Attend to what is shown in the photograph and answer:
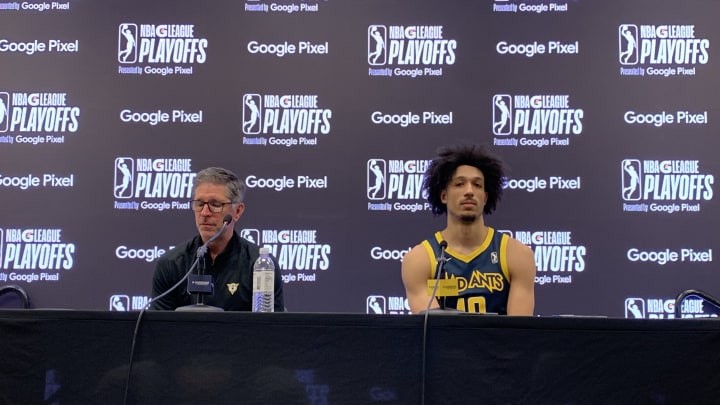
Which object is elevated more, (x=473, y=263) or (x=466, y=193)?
(x=466, y=193)

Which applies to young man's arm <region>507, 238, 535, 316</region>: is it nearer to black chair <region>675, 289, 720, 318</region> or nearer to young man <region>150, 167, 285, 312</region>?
young man <region>150, 167, 285, 312</region>

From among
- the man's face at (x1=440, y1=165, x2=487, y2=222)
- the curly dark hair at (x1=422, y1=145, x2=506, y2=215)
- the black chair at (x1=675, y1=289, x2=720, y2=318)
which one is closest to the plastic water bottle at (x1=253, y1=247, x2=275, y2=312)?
the man's face at (x1=440, y1=165, x2=487, y2=222)

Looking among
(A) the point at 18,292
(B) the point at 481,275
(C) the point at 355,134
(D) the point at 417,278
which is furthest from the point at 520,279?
(A) the point at 18,292

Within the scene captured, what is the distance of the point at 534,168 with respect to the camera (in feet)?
14.3

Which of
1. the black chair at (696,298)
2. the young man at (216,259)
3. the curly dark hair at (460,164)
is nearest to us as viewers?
the young man at (216,259)

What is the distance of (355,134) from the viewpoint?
4.45 m

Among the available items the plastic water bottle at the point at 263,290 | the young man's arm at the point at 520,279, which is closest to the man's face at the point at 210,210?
the plastic water bottle at the point at 263,290

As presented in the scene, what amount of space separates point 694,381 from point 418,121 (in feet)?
9.03

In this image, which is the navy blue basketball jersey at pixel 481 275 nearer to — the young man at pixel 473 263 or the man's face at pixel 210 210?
the young man at pixel 473 263

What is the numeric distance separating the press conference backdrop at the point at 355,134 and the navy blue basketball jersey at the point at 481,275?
119 centimetres

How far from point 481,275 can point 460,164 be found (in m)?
0.59

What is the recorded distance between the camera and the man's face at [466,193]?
3.18 meters

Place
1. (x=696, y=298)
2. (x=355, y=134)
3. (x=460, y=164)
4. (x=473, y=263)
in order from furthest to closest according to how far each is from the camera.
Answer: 1. (x=355, y=134)
2. (x=696, y=298)
3. (x=460, y=164)
4. (x=473, y=263)

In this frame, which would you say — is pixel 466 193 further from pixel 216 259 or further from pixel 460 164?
pixel 216 259
